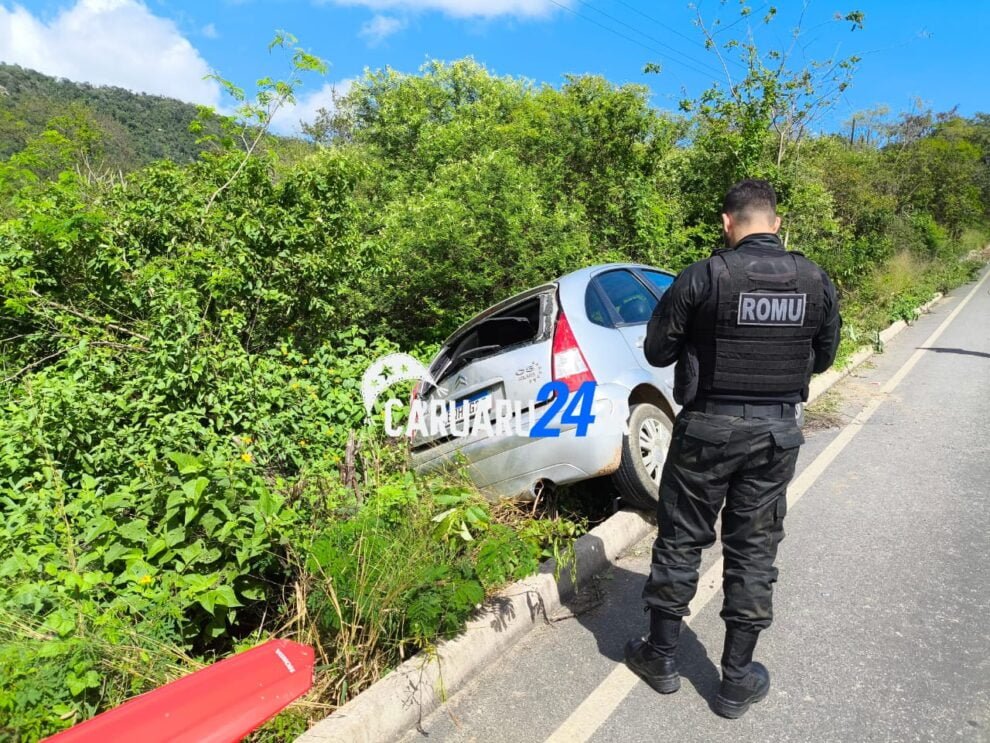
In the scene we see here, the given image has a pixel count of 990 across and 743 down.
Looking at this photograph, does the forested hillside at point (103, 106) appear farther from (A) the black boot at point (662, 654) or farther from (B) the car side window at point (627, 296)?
(A) the black boot at point (662, 654)

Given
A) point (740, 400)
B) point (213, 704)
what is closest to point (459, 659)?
point (213, 704)

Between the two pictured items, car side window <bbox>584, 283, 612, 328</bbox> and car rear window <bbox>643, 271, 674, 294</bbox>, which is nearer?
car side window <bbox>584, 283, 612, 328</bbox>

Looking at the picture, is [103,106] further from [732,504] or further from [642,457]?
[732,504]

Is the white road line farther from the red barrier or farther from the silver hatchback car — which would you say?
the red barrier

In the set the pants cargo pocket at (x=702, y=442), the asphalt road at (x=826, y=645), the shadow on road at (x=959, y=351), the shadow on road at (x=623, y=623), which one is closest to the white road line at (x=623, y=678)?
the asphalt road at (x=826, y=645)

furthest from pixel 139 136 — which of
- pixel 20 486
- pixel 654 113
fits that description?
pixel 20 486

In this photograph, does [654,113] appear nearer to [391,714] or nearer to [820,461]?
[820,461]

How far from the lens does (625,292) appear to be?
4809mm

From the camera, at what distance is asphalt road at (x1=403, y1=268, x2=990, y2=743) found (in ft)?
8.48

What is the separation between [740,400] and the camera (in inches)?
104

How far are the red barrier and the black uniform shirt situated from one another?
1.83m

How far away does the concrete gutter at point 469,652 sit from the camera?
2.50 meters

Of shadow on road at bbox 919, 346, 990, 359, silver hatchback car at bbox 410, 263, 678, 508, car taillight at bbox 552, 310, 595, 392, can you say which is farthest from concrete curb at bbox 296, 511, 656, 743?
shadow on road at bbox 919, 346, 990, 359

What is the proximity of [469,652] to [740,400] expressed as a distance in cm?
156
